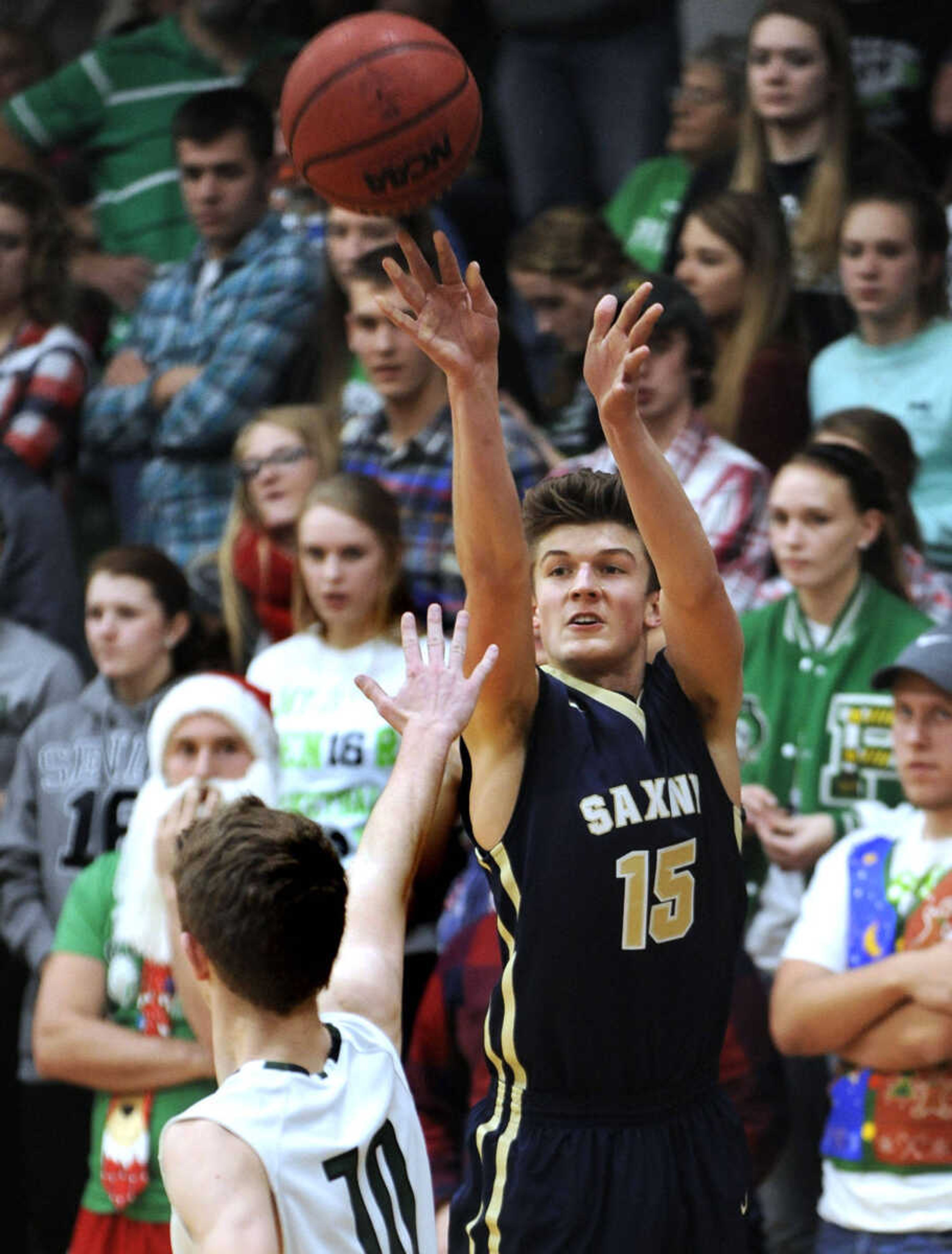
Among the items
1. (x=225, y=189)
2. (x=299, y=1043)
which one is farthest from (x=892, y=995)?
(x=225, y=189)

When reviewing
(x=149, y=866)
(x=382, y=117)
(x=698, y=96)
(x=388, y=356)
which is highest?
(x=698, y=96)

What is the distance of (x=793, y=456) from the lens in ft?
20.2

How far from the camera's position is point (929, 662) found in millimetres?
5293

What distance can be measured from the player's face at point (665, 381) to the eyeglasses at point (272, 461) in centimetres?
133

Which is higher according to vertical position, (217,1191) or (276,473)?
(276,473)

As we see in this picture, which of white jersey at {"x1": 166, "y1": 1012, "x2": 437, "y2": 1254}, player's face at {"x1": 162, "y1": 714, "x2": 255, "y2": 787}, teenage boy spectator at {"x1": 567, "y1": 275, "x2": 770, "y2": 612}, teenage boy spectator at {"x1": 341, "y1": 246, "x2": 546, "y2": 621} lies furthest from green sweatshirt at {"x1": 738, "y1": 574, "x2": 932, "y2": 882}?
white jersey at {"x1": 166, "y1": 1012, "x2": 437, "y2": 1254}

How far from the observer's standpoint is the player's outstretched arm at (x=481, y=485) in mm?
3691

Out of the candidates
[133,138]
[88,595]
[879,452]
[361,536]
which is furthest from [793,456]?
[133,138]

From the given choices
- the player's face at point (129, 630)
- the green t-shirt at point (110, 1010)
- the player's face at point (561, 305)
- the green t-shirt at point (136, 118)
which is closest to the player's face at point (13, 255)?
the green t-shirt at point (136, 118)

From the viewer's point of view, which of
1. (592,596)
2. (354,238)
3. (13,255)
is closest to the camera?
(592,596)

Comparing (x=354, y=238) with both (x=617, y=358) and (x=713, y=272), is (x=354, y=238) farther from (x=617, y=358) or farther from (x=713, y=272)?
(x=617, y=358)

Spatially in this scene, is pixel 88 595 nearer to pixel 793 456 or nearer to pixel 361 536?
pixel 361 536

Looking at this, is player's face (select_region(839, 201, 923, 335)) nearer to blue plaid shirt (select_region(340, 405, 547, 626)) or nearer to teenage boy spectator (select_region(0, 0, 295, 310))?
blue plaid shirt (select_region(340, 405, 547, 626))

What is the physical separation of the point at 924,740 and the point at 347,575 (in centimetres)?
198
